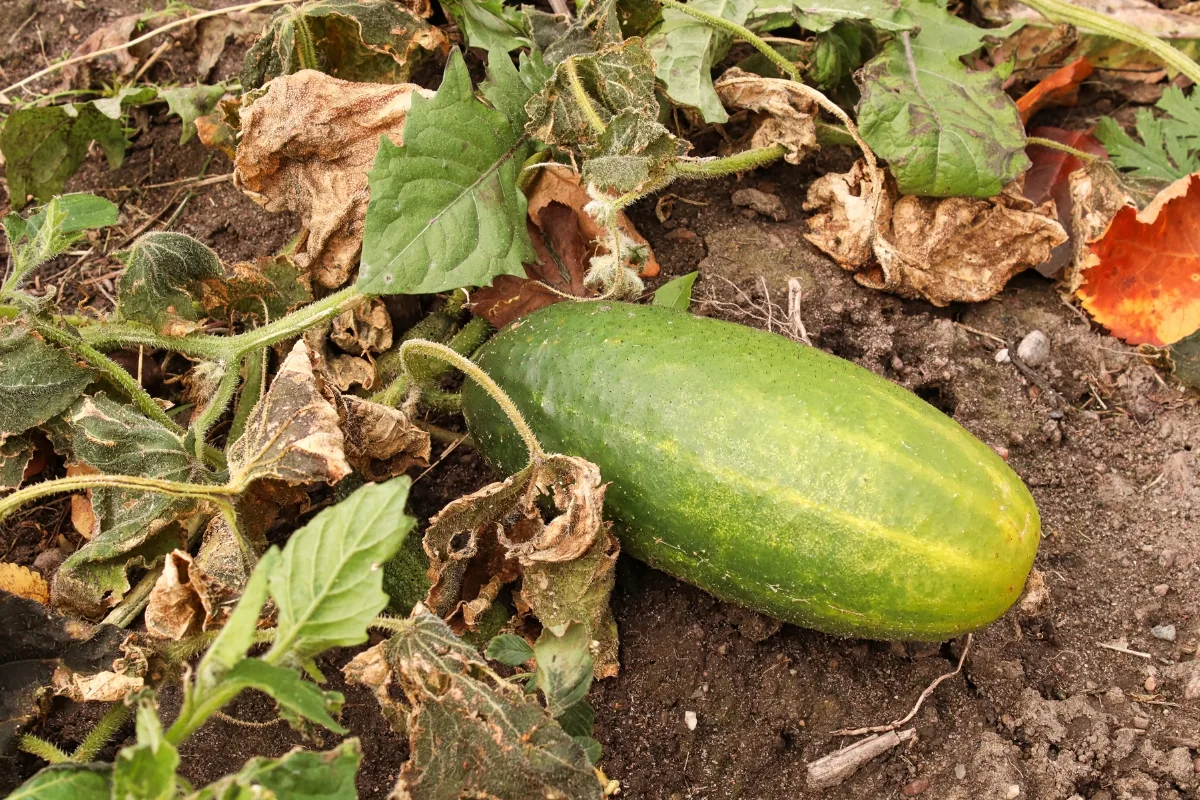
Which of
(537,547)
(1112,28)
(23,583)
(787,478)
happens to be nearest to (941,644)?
(787,478)

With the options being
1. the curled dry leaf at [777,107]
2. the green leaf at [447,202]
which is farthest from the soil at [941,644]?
the green leaf at [447,202]

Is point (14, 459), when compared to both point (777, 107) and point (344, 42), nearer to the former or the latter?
point (344, 42)

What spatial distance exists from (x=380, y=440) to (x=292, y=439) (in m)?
0.42

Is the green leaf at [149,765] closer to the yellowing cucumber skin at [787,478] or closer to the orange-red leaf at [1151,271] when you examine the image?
the yellowing cucumber skin at [787,478]

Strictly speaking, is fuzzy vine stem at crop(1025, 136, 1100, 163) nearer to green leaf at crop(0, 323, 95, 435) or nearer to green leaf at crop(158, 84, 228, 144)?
green leaf at crop(158, 84, 228, 144)

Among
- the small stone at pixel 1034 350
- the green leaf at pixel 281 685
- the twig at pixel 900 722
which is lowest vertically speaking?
the twig at pixel 900 722

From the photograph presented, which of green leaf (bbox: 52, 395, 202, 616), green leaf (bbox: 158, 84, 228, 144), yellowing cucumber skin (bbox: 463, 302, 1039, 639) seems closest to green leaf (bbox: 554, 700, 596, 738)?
yellowing cucumber skin (bbox: 463, 302, 1039, 639)

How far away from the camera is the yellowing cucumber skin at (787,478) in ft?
7.08

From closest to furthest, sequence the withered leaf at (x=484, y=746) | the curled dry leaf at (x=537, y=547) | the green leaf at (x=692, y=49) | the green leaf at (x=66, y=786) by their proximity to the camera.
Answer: the green leaf at (x=66, y=786), the withered leaf at (x=484, y=746), the curled dry leaf at (x=537, y=547), the green leaf at (x=692, y=49)

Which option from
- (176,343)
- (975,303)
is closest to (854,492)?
(975,303)

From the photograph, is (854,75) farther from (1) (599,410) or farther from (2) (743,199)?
(1) (599,410)

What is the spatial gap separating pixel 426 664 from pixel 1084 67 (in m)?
2.75

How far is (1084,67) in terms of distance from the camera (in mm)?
3236

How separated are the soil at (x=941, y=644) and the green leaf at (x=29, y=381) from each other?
0.51m
